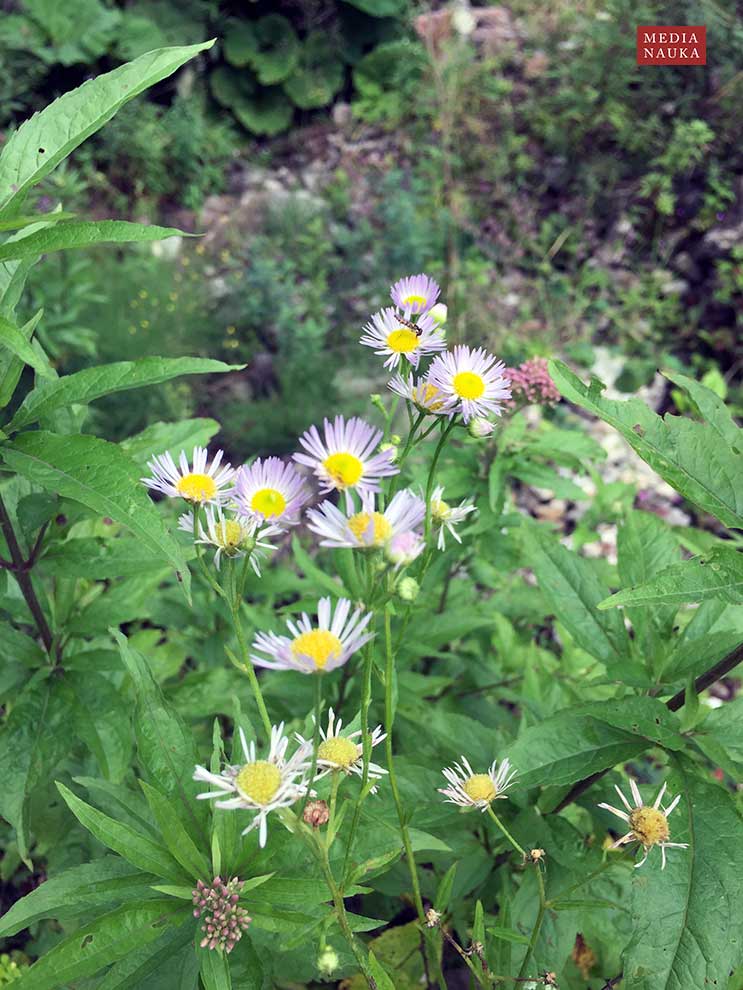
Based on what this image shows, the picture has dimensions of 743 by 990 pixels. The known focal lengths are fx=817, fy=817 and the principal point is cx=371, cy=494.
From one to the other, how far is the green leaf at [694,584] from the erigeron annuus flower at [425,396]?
11.0 inches

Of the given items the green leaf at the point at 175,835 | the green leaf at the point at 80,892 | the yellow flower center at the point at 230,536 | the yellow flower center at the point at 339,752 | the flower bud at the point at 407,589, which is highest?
the flower bud at the point at 407,589

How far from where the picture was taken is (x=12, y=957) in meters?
1.59

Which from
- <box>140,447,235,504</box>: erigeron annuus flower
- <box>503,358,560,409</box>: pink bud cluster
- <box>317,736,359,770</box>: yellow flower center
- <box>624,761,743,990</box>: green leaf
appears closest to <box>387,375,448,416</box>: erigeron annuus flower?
<box>140,447,235,504</box>: erigeron annuus flower

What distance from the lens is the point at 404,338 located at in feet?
3.15

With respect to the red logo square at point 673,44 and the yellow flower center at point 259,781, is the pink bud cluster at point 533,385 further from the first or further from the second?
the red logo square at point 673,44

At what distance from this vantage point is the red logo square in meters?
4.16

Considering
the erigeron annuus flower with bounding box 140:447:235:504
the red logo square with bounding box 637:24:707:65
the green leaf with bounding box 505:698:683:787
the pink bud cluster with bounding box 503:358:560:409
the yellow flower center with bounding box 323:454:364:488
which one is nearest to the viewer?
the yellow flower center with bounding box 323:454:364:488

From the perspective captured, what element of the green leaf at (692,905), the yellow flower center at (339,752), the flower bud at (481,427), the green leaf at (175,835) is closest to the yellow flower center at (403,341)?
the flower bud at (481,427)

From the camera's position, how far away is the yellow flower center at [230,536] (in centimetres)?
86

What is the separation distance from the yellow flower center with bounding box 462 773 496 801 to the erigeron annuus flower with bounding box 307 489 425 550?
34 cm

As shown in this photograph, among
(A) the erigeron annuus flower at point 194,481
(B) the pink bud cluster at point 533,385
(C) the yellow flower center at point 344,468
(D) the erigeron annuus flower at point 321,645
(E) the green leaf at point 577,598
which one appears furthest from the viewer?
(B) the pink bud cluster at point 533,385

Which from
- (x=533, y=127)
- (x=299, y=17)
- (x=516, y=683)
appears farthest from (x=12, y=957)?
(x=299, y=17)

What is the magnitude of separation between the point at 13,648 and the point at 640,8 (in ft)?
→ 15.2

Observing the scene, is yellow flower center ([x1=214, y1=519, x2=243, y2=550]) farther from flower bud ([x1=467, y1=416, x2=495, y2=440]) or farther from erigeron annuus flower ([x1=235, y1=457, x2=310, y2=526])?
flower bud ([x1=467, y1=416, x2=495, y2=440])
